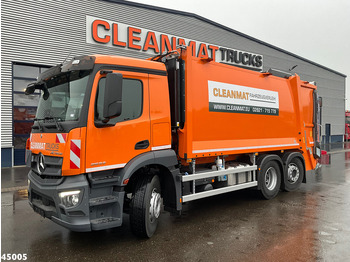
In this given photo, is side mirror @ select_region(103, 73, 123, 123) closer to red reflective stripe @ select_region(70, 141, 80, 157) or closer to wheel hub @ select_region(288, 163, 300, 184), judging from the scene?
red reflective stripe @ select_region(70, 141, 80, 157)

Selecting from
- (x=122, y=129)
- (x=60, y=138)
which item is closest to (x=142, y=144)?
(x=122, y=129)

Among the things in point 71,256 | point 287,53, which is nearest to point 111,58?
point 71,256

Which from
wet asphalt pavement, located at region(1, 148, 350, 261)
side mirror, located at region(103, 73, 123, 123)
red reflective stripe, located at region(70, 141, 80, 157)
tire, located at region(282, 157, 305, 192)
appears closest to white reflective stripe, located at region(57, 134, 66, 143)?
red reflective stripe, located at region(70, 141, 80, 157)

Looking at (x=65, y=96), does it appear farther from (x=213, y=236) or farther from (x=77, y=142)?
(x=213, y=236)

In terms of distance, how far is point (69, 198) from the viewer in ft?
12.0

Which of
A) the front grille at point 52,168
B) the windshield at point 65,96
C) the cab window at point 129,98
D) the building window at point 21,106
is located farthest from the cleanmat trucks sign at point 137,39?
the front grille at point 52,168

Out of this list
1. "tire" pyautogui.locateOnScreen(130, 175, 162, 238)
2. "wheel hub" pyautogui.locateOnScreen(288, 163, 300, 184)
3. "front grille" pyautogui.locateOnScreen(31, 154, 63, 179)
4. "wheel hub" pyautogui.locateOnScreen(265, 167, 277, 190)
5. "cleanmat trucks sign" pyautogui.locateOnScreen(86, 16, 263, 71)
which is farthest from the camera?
"cleanmat trucks sign" pyautogui.locateOnScreen(86, 16, 263, 71)

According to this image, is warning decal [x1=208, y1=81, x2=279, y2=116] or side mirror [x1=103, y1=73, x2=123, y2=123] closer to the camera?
side mirror [x1=103, y1=73, x2=123, y2=123]

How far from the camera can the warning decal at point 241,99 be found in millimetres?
5398

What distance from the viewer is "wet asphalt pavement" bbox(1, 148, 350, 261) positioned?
3789 millimetres

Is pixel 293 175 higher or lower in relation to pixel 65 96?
lower

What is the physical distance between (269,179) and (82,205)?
5004mm

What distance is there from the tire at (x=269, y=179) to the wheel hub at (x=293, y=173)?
1.88 ft

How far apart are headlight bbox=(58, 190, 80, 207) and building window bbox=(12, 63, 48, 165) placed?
9.85 metres
